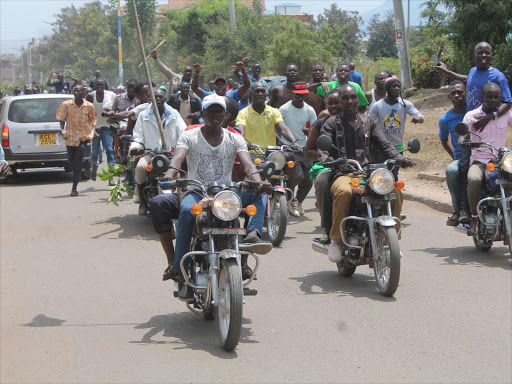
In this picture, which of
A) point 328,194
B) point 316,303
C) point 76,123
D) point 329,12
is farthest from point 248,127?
point 329,12

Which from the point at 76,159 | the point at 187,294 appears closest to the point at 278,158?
the point at 187,294

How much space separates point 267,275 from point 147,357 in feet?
9.27

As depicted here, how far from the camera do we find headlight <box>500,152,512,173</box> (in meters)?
8.64

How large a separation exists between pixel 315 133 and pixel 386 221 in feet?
4.71

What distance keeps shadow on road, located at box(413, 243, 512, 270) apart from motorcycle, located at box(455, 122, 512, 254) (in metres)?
0.16

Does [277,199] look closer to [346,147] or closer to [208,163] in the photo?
[346,147]

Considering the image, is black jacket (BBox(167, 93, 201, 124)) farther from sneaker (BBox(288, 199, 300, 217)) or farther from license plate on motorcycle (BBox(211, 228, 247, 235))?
license plate on motorcycle (BBox(211, 228, 247, 235))

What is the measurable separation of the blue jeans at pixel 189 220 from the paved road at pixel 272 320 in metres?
0.65

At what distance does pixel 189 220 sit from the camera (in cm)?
638

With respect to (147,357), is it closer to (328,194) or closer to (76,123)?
(328,194)

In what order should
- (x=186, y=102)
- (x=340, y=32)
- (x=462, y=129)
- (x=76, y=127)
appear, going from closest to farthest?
(x=462, y=129)
(x=186, y=102)
(x=76, y=127)
(x=340, y=32)

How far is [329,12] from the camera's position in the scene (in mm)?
68625

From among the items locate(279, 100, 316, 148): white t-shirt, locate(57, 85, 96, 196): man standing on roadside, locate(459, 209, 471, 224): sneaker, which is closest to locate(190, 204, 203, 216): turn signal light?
locate(459, 209, 471, 224): sneaker

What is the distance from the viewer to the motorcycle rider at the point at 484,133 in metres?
9.09
